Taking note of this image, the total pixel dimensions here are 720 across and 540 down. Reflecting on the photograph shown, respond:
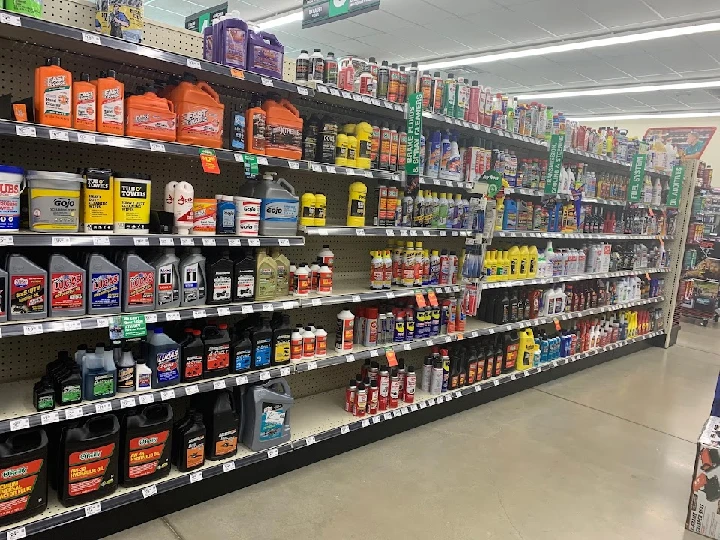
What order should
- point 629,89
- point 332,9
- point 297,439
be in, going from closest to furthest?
point 297,439 < point 332,9 < point 629,89

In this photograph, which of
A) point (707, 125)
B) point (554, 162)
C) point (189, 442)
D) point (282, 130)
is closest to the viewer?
point (189, 442)

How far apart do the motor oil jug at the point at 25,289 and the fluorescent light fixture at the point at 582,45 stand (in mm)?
8440

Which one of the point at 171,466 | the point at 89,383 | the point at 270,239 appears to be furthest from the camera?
the point at 270,239

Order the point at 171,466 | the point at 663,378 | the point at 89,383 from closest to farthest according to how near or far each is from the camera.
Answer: the point at 89,383
the point at 171,466
the point at 663,378

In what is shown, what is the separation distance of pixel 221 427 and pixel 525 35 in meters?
8.03

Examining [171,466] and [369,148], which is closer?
[171,466]

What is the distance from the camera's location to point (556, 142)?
195 inches

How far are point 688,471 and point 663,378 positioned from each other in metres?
2.45

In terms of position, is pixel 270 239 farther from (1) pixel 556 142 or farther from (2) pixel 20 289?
(1) pixel 556 142

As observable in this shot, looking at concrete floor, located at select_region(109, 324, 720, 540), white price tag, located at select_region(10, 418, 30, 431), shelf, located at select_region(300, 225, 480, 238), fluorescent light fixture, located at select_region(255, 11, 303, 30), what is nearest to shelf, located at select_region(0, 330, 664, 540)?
concrete floor, located at select_region(109, 324, 720, 540)

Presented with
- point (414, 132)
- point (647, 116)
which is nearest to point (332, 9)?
point (414, 132)

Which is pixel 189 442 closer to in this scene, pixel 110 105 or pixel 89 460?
pixel 89 460

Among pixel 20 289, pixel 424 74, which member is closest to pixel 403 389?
pixel 424 74

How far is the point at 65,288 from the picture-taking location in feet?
7.66
